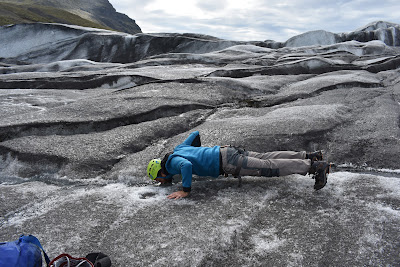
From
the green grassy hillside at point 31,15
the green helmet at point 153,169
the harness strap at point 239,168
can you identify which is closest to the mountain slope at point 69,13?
the green grassy hillside at point 31,15

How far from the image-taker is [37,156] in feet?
21.0

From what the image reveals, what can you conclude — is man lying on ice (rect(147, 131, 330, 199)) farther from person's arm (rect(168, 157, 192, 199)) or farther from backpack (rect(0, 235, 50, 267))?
backpack (rect(0, 235, 50, 267))

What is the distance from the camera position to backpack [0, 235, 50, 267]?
262 cm

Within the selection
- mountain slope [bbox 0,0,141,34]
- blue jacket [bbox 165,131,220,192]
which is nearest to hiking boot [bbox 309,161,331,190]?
blue jacket [bbox 165,131,220,192]

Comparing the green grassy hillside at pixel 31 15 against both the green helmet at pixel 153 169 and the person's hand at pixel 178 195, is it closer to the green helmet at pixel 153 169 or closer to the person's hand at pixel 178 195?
the green helmet at pixel 153 169

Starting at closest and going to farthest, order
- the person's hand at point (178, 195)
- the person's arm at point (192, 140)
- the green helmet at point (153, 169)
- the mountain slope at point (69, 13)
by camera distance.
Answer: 1. the person's hand at point (178, 195)
2. the green helmet at point (153, 169)
3. the person's arm at point (192, 140)
4. the mountain slope at point (69, 13)

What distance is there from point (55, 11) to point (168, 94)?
78.9 metres

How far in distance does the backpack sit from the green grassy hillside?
6025cm

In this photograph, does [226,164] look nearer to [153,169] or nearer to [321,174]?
[153,169]

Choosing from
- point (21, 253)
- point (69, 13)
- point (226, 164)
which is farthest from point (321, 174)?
point (69, 13)

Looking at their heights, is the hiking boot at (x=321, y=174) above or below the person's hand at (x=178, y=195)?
above

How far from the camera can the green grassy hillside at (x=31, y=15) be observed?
54500 mm

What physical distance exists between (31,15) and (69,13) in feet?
Result: 54.8

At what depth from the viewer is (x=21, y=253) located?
9.11 feet
